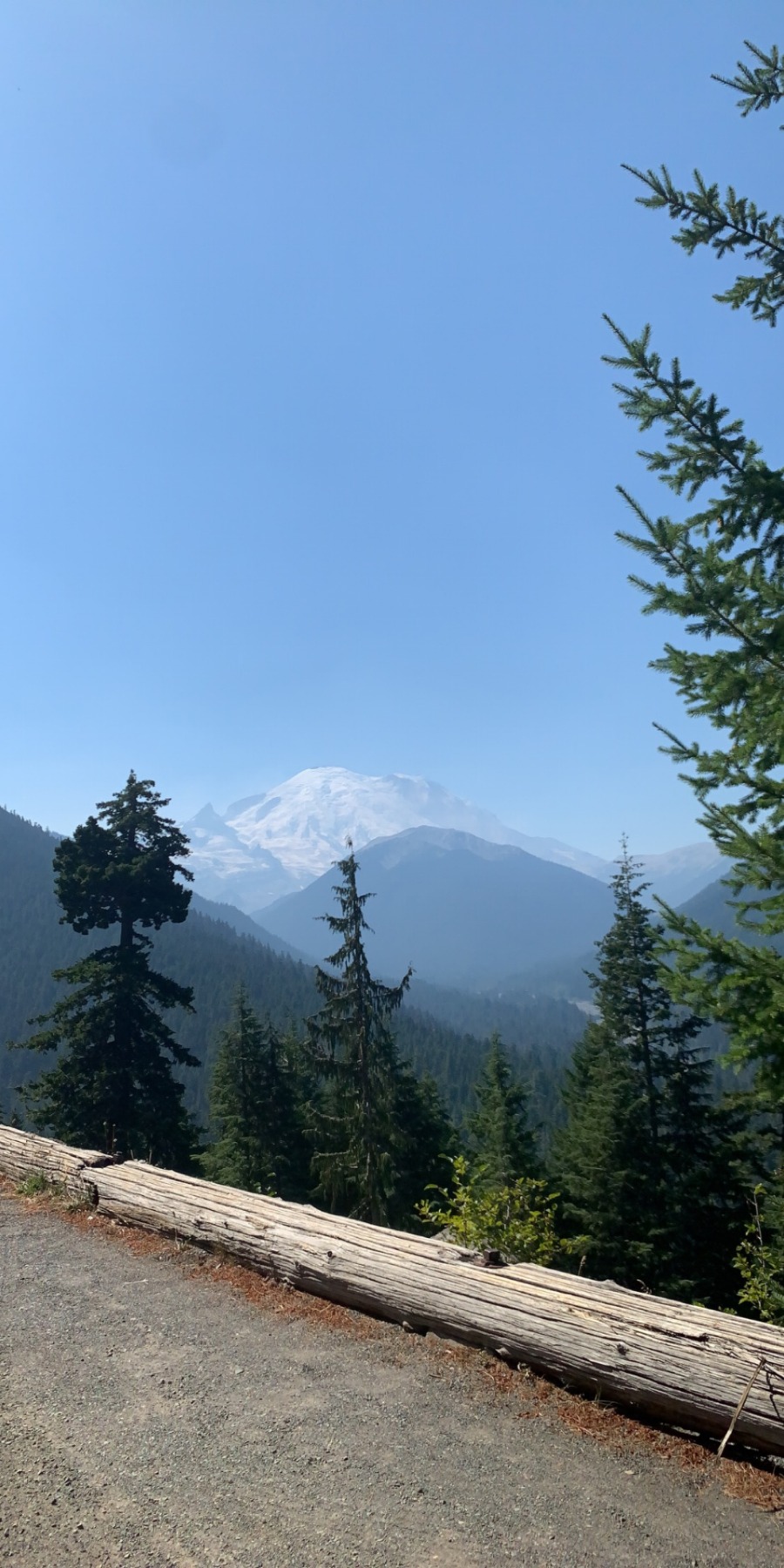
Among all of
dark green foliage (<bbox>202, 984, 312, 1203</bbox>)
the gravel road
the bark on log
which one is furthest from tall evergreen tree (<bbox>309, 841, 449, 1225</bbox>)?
the gravel road

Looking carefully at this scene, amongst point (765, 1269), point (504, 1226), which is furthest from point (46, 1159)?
point (765, 1269)

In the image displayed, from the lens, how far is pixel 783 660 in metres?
6.49

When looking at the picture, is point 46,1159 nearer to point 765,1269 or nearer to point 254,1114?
point 765,1269

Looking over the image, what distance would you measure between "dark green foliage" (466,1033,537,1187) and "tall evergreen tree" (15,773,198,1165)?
48.7 feet

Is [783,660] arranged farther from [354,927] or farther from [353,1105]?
[353,1105]

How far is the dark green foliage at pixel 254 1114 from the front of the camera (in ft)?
107

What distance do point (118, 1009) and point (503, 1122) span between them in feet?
60.9

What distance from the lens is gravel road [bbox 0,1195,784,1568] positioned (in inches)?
143

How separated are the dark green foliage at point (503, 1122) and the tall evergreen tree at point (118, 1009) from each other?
1484 cm

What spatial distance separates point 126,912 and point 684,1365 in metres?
19.4

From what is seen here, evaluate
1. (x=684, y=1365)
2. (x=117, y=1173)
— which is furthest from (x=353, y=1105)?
(x=684, y=1365)

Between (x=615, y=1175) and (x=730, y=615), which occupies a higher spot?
(x=730, y=615)

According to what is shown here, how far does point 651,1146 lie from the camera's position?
2411 cm

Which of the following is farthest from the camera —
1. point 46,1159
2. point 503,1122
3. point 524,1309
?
point 503,1122
